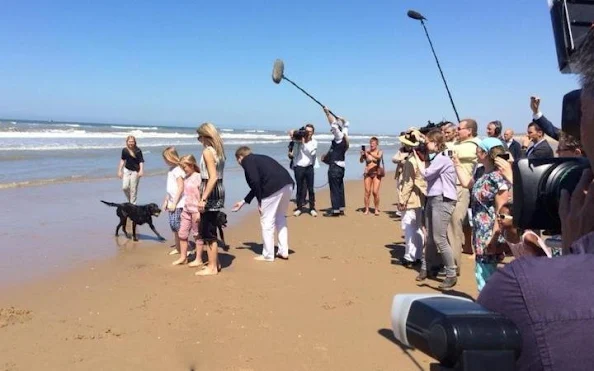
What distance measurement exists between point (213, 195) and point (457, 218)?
9.82 ft

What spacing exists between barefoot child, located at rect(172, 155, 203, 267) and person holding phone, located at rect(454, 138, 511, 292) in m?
3.55

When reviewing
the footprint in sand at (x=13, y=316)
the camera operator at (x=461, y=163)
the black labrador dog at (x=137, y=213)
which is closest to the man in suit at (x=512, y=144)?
the camera operator at (x=461, y=163)

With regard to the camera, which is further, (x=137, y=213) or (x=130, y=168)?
(x=130, y=168)

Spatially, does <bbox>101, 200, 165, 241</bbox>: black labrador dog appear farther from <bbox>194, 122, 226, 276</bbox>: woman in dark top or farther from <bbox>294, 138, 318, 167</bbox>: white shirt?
<bbox>294, 138, 318, 167</bbox>: white shirt

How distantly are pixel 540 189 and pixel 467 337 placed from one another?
0.78 metres

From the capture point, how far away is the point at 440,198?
517 cm

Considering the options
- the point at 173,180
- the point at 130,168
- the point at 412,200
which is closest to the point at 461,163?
the point at 412,200

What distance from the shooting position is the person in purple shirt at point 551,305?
84 cm

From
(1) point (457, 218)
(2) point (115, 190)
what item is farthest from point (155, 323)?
(2) point (115, 190)

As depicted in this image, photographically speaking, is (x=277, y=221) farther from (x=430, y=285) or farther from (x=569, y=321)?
(x=569, y=321)

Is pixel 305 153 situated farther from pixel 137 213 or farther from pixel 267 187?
pixel 137 213

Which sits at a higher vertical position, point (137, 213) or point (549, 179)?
point (549, 179)

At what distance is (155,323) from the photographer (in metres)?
4.38

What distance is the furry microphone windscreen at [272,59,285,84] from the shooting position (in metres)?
9.90
